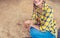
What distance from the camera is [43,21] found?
68.4 inches

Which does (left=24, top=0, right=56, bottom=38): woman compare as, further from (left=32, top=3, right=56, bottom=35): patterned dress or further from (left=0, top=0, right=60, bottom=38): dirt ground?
(left=0, top=0, right=60, bottom=38): dirt ground

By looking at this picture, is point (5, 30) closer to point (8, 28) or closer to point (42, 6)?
point (8, 28)

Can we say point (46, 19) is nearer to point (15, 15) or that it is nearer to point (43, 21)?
point (43, 21)

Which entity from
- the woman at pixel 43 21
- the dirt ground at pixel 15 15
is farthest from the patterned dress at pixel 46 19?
the dirt ground at pixel 15 15

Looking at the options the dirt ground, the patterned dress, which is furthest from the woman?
the dirt ground

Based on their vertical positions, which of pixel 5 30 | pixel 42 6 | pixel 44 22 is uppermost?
pixel 42 6

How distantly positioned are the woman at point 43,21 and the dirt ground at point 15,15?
0.35 m

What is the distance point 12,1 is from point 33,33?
133 cm

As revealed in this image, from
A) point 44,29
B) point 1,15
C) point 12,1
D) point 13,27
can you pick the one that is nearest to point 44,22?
point 44,29

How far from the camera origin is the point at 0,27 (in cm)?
228

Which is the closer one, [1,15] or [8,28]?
[8,28]

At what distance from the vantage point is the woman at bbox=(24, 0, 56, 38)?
5.57ft

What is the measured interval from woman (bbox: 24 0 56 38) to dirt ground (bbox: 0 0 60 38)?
354 mm

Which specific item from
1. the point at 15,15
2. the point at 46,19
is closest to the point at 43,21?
the point at 46,19
